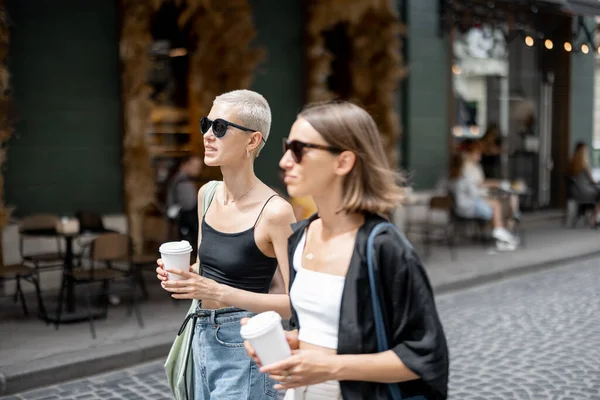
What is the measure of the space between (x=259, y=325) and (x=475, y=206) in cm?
1003

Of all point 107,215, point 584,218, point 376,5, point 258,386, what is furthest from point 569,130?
point 258,386

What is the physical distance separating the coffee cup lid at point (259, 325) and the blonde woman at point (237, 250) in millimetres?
704

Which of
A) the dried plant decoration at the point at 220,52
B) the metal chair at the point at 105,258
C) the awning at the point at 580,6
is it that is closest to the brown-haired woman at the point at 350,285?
the metal chair at the point at 105,258

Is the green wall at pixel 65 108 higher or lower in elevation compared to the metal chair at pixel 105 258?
higher

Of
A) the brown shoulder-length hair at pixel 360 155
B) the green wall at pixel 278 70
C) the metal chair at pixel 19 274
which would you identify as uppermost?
the green wall at pixel 278 70

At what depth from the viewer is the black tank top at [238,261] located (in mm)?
2625

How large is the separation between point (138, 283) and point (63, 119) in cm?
219

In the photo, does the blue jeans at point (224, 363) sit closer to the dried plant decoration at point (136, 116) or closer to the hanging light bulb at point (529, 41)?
the dried plant decoration at point (136, 116)

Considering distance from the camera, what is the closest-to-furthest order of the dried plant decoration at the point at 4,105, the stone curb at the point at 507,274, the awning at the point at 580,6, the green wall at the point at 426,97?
the dried plant decoration at the point at 4,105 → the stone curb at the point at 507,274 → the awning at the point at 580,6 → the green wall at the point at 426,97

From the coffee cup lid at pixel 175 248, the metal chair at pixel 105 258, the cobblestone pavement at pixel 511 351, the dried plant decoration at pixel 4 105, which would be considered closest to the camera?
the coffee cup lid at pixel 175 248

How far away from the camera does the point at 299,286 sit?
2.06 metres

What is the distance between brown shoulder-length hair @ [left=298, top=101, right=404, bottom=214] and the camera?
1952mm

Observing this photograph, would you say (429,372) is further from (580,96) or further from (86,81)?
(580,96)

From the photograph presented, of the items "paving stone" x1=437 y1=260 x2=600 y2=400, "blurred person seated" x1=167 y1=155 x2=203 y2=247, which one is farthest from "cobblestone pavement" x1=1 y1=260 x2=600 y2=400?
"blurred person seated" x1=167 y1=155 x2=203 y2=247
